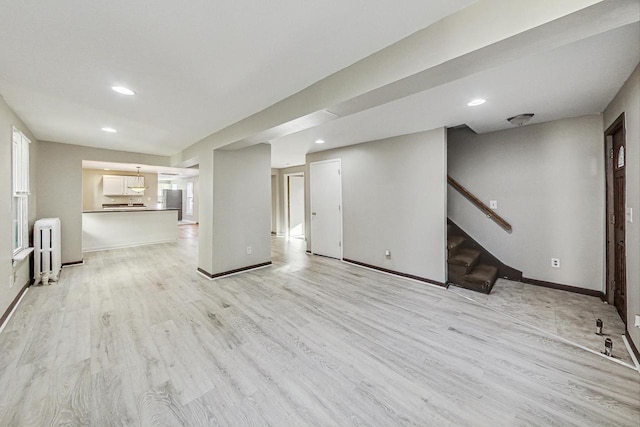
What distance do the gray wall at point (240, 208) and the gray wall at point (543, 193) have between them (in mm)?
3423

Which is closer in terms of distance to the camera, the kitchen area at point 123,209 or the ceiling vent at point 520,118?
the ceiling vent at point 520,118

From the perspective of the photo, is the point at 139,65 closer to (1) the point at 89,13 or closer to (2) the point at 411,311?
(1) the point at 89,13

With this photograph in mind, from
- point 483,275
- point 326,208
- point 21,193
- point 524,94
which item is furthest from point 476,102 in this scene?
point 21,193

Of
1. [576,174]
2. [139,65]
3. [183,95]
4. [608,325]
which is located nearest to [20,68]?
[139,65]

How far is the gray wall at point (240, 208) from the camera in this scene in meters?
3.95

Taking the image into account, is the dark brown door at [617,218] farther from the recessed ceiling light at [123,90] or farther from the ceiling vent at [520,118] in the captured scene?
the recessed ceiling light at [123,90]

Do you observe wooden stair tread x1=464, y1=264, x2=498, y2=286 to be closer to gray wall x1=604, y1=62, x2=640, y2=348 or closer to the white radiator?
gray wall x1=604, y1=62, x2=640, y2=348

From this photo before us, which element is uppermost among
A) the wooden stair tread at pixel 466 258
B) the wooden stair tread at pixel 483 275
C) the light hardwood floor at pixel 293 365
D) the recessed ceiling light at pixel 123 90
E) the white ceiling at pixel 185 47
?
the recessed ceiling light at pixel 123 90

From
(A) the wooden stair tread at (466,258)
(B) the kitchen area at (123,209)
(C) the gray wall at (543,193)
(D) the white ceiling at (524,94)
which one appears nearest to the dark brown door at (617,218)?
(C) the gray wall at (543,193)

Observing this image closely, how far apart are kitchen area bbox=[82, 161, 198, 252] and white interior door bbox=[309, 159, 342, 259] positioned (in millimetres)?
4140

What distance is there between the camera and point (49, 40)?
63.5 inches

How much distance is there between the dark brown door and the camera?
2.54m

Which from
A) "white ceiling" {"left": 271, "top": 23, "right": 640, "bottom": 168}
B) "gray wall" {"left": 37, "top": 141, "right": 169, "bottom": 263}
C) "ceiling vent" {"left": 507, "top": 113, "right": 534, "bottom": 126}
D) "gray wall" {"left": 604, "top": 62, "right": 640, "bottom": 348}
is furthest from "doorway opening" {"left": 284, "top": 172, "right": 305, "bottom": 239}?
"gray wall" {"left": 604, "top": 62, "right": 640, "bottom": 348}

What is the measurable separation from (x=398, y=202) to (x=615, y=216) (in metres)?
2.39
